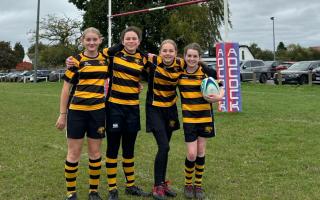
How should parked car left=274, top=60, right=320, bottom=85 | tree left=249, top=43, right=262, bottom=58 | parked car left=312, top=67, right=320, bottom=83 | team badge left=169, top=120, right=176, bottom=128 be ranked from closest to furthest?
team badge left=169, top=120, right=176, bottom=128
parked car left=312, top=67, right=320, bottom=83
parked car left=274, top=60, right=320, bottom=85
tree left=249, top=43, right=262, bottom=58

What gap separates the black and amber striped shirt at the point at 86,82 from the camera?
16.2ft

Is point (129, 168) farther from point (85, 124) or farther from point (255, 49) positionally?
point (255, 49)

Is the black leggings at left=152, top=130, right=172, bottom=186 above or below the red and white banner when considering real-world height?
below

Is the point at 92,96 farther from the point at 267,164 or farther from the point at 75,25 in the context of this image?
the point at 75,25

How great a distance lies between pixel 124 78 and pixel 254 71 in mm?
26823

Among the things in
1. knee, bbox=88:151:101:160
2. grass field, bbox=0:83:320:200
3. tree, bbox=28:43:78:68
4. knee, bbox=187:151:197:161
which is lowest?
grass field, bbox=0:83:320:200

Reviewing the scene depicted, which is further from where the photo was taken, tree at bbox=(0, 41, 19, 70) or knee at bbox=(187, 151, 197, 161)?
tree at bbox=(0, 41, 19, 70)

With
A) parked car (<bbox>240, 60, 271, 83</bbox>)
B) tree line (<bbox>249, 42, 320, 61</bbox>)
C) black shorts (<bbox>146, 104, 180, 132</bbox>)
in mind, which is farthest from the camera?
tree line (<bbox>249, 42, 320, 61</bbox>)

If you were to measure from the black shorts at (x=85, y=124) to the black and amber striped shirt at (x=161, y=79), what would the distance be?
0.65 metres

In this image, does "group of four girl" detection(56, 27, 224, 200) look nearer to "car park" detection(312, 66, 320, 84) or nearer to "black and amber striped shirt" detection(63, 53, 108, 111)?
"black and amber striped shirt" detection(63, 53, 108, 111)

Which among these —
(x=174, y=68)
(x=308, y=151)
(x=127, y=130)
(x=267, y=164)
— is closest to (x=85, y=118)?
(x=127, y=130)

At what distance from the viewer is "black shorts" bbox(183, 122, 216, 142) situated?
5305 millimetres

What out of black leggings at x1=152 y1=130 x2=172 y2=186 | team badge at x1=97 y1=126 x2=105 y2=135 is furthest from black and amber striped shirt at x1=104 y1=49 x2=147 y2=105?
black leggings at x1=152 y1=130 x2=172 y2=186

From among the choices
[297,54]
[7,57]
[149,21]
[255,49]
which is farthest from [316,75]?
[7,57]
